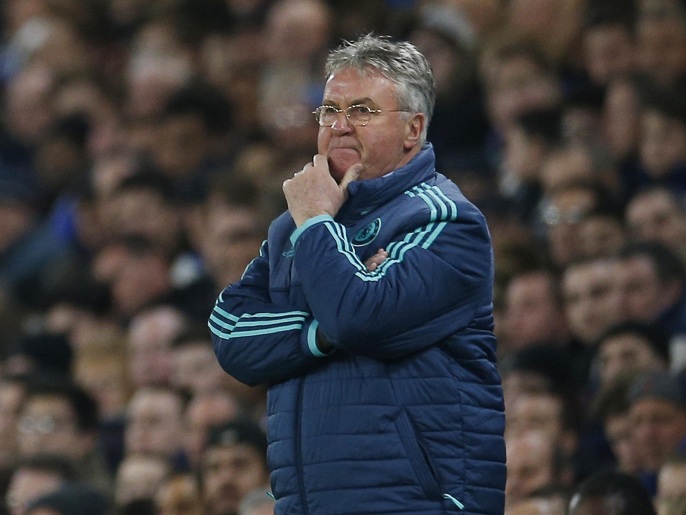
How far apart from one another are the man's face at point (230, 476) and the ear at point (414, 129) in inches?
114

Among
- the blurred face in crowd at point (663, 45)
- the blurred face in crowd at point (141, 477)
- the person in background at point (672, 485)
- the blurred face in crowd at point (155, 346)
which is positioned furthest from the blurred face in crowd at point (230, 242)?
→ the person in background at point (672, 485)

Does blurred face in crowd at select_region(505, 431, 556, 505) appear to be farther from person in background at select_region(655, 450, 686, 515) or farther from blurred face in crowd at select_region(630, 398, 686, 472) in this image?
person in background at select_region(655, 450, 686, 515)

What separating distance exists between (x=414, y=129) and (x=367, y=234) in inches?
12.1

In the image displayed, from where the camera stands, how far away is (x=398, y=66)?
396 cm

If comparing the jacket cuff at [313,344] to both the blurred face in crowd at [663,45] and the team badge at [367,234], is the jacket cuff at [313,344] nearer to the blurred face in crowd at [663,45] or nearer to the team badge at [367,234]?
the team badge at [367,234]

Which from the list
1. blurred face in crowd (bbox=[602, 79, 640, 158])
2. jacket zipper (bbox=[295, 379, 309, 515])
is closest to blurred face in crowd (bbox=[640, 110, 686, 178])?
blurred face in crowd (bbox=[602, 79, 640, 158])

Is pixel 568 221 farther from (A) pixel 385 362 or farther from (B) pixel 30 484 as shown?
(A) pixel 385 362

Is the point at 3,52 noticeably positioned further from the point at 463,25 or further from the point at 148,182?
the point at 463,25

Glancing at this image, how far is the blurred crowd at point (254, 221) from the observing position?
264 inches

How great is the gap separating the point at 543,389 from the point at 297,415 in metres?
3.11

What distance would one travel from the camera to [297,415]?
381cm

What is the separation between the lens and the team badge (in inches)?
154

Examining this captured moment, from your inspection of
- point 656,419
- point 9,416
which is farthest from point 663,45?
point 9,416

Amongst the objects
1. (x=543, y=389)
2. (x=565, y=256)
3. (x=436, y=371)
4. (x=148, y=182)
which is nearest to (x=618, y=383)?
(x=543, y=389)
